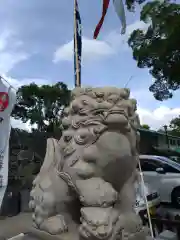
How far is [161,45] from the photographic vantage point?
6832mm

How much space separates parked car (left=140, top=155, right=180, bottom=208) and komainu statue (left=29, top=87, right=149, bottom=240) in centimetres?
500

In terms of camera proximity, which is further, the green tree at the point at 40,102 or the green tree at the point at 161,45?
the green tree at the point at 40,102

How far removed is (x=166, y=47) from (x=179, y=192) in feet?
11.2

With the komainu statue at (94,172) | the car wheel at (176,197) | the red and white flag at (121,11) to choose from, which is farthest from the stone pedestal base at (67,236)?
the car wheel at (176,197)

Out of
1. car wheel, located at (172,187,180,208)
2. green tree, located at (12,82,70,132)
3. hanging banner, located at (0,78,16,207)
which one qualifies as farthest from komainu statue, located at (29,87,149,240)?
green tree, located at (12,82,70,132)

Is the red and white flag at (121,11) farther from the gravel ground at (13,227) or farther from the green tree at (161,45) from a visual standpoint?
the green tree at (161,45)

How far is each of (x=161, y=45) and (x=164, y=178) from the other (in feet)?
10.5

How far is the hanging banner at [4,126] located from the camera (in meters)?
3.69

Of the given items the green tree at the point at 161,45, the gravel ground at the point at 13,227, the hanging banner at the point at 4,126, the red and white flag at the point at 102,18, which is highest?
the green tree at the point at 161,45

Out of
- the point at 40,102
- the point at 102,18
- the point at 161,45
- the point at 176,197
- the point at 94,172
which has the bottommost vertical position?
the point at 176,197

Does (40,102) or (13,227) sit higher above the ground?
(40,102)

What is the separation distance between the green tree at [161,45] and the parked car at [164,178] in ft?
7.56

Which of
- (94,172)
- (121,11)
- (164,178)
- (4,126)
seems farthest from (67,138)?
(164,178)

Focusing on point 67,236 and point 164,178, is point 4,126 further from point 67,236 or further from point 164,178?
point 164,178
